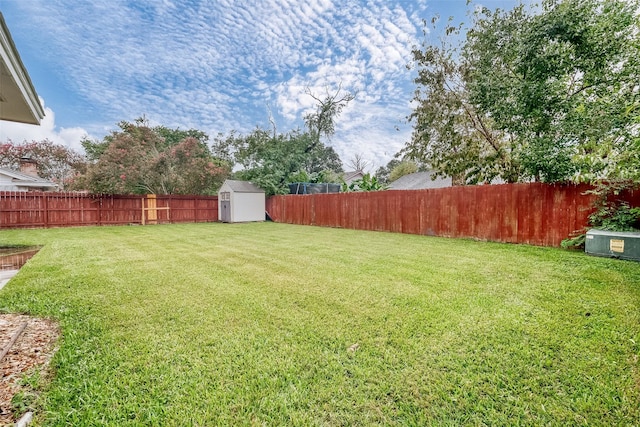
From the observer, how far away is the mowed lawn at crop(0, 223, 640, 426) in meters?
1.60

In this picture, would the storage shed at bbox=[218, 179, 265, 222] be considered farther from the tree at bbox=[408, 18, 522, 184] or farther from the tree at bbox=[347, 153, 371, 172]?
the tree at bbox=[347, 153, 371, 172]

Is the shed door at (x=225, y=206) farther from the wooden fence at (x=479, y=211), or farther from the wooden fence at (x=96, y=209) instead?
the wooden fence at (x=479, y=211)

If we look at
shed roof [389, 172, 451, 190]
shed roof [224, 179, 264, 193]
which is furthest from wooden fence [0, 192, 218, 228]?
shed roof [389, 172, 451, 190]

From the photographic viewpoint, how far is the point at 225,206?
1706 cm

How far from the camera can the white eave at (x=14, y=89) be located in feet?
9.23

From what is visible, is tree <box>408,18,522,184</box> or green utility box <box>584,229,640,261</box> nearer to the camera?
green utility box <box>584,229,640,261</box>

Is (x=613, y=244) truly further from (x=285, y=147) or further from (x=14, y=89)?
(x=285, y=147)

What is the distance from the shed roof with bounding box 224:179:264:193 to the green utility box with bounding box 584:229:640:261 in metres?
15.4

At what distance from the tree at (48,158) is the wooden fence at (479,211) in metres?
21.0

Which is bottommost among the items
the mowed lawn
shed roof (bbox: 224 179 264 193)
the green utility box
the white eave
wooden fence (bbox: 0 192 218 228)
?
the mowed lawn

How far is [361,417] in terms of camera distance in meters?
1.54

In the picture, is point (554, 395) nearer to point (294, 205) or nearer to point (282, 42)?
point (282, 42)

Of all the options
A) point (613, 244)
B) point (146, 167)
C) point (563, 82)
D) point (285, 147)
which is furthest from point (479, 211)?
point (146, 167)

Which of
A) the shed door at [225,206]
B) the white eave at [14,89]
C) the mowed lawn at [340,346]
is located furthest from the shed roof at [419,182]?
the white eave at [14,89]
